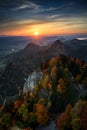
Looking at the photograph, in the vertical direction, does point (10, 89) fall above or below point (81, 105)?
below

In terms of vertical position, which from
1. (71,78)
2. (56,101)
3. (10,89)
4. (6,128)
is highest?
(71,78)

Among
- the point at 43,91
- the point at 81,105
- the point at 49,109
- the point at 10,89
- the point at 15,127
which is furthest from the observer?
the point at 10,89

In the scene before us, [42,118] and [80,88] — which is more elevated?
[80,88]

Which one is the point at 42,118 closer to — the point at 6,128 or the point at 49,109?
the point at 49,109

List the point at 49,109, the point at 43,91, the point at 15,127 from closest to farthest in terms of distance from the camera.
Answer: the point at 15,127 → the point at 49,109 → the point at 43,91

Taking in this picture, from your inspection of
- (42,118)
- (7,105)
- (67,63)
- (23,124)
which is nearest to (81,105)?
(42,118)

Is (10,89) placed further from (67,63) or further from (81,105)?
(81,105)

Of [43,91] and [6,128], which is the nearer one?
[6,128]

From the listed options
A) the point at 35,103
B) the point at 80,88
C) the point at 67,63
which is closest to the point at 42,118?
the point at 35,103

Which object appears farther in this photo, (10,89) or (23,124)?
(10,89)
